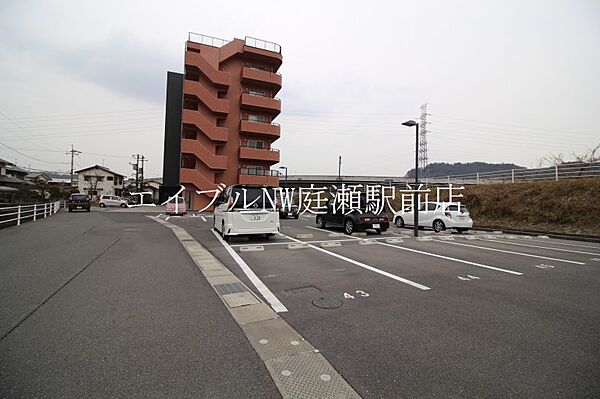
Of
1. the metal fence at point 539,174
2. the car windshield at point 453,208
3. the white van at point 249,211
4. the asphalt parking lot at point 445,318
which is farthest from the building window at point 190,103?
the asphalt parking lot at point 445,318

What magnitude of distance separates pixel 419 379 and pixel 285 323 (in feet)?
5.21

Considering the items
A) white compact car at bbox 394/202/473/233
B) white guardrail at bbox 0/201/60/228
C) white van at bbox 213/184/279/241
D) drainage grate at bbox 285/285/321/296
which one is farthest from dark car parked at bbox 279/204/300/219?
drainage grate at bbox 285/285/321/296

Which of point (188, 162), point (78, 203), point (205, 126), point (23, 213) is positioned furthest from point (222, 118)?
point (23, 213)

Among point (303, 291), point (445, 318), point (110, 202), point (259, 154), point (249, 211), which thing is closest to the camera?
point (445, 318)

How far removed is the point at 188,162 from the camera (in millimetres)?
32750

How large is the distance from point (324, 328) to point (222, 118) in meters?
33.6

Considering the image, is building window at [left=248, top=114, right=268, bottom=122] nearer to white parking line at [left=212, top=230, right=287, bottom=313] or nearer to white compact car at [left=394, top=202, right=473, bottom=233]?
white compact car at [left=394, top=202, right=473, bottom=233]

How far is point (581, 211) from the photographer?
1354cm

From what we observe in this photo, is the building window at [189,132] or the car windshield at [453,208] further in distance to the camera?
the building window at [189,132]

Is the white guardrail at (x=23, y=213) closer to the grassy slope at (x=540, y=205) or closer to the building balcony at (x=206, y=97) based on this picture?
the building balcony at (x=206, y=97)

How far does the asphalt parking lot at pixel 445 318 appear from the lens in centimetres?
237

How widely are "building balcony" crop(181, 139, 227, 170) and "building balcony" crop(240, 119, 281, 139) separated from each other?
4.37 metres

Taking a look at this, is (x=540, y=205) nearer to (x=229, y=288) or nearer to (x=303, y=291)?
(x=303, y=291)

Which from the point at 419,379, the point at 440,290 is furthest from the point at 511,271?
the point at 419,379
